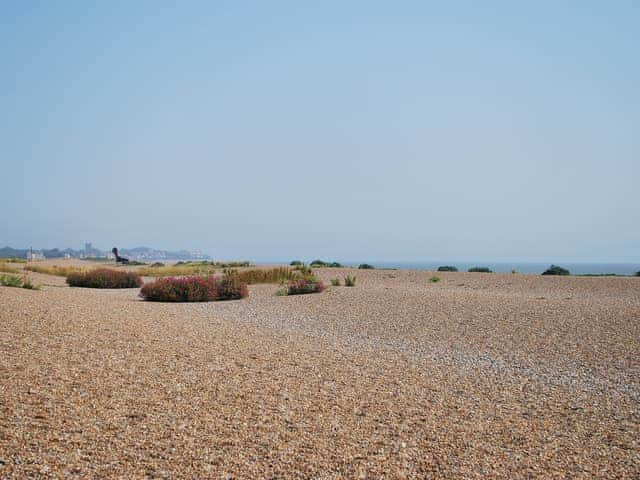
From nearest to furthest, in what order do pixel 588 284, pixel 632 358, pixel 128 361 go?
1. pixel 128 361
2. pixel 632 358
3. pixel 588 284

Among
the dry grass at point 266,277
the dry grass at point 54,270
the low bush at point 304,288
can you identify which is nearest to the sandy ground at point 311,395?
the low bush at point 304,288

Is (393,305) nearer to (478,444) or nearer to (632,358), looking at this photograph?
(632,358)

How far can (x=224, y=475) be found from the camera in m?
4.15

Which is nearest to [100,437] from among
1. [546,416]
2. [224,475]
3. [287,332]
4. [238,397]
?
[224,475]

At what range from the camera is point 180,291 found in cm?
1638

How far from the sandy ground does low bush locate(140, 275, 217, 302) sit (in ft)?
13.1

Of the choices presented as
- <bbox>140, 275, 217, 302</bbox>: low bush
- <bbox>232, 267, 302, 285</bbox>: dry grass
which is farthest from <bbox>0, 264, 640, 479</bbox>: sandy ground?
<bbox>232, 267, 302, 285</bbox>: dry grass

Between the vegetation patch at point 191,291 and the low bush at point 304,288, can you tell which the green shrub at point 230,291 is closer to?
the vegetation patch at point 191,291

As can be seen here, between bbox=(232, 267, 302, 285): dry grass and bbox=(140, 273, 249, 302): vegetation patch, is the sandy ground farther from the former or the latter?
bbox=(232, 267, 302, 285): dry grass

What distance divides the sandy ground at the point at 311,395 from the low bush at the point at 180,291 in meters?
3.98

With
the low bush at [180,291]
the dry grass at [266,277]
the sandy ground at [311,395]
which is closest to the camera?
the sandy ground at [311,395]

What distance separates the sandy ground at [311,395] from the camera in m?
4.45

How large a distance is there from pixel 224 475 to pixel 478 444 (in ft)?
7.39

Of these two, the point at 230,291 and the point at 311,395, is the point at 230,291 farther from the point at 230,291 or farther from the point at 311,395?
the point at 311,395
